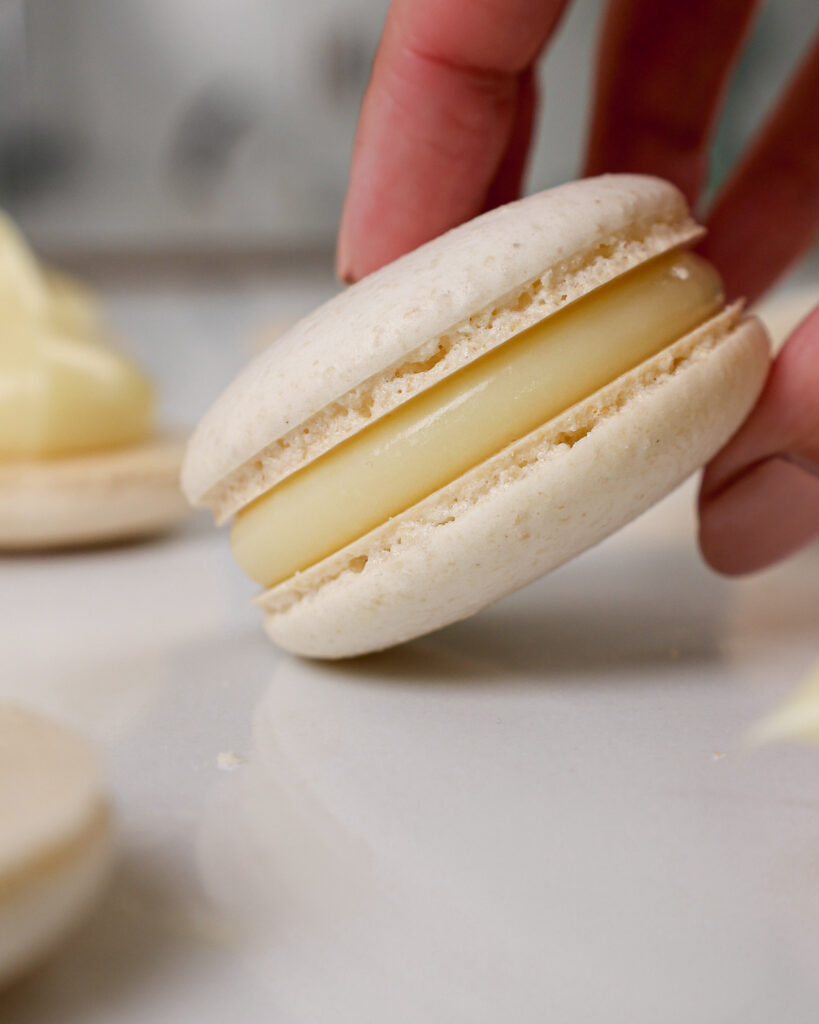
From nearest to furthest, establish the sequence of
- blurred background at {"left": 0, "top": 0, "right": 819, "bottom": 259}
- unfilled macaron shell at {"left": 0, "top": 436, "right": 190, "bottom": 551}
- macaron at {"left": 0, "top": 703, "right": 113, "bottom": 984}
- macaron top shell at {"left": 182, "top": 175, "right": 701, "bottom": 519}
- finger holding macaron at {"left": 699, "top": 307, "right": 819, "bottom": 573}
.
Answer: macaron at {"left": 0, "top": 703, "right": 113, "bottom": 984} < macaron top shell at {"left": 182, "top": 175, "right": 701, "bottom": 519} < finger holding macaron at {"left": 699, "top": 307, "right": 819, "bottom": 573} < unfilled macaron shell at {"left": 0, "top": 436, "right": 190, "bottom": 551} < blurred background at {"left": 0, "top": 0, "right": 819, "bottom": 259}

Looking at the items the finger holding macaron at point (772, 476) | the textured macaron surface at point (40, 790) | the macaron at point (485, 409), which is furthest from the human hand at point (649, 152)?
the textured macaron surface at point (40, 790)

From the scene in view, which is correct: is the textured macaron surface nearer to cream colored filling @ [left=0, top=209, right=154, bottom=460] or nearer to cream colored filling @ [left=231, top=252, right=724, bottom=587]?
cream colored filling @ [left=231, top=252, right=724, bottom=587]

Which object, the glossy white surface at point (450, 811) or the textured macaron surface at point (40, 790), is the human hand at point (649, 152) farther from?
the textured macaron surface at point (40, 790)

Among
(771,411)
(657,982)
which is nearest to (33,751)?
(657,982)

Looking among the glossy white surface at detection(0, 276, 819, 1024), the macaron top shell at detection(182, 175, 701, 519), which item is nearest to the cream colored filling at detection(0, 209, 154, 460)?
the glossy white surface at detection(0, 276, 819, 1024)

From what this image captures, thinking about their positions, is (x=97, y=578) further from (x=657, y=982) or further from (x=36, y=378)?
(x=657, y=982)

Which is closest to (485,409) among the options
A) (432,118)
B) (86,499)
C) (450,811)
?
(450,811)
